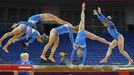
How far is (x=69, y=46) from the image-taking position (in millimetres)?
19844

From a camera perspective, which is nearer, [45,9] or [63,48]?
[63,48]

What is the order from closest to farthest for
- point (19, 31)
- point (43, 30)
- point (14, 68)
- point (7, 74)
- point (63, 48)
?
point (14, 68), point (7, 74), point (19, 31), point (63, 48), point (43, 30)

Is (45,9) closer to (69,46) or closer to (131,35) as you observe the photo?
(69,46)

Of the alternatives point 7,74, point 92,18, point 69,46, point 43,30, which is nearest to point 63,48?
point 69,46

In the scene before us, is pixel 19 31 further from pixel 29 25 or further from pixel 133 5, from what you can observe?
pixel 133 5

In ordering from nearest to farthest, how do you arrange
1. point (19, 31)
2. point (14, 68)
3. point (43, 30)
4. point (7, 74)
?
point (14, 68) → point (7, 74) → point (19, 31) → point (43, 30)

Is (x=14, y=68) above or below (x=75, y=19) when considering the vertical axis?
below

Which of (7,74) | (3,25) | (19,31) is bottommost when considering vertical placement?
(7,74)

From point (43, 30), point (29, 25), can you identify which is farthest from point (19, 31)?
point (43, 30)

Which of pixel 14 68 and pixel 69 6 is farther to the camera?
pixel 69 6

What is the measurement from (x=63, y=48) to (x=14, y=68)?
10.5 metres

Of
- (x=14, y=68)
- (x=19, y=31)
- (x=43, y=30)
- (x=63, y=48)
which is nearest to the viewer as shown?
(x=14, y=68)

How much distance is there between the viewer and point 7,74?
9773 millimetres

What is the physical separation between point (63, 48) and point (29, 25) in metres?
7.98
